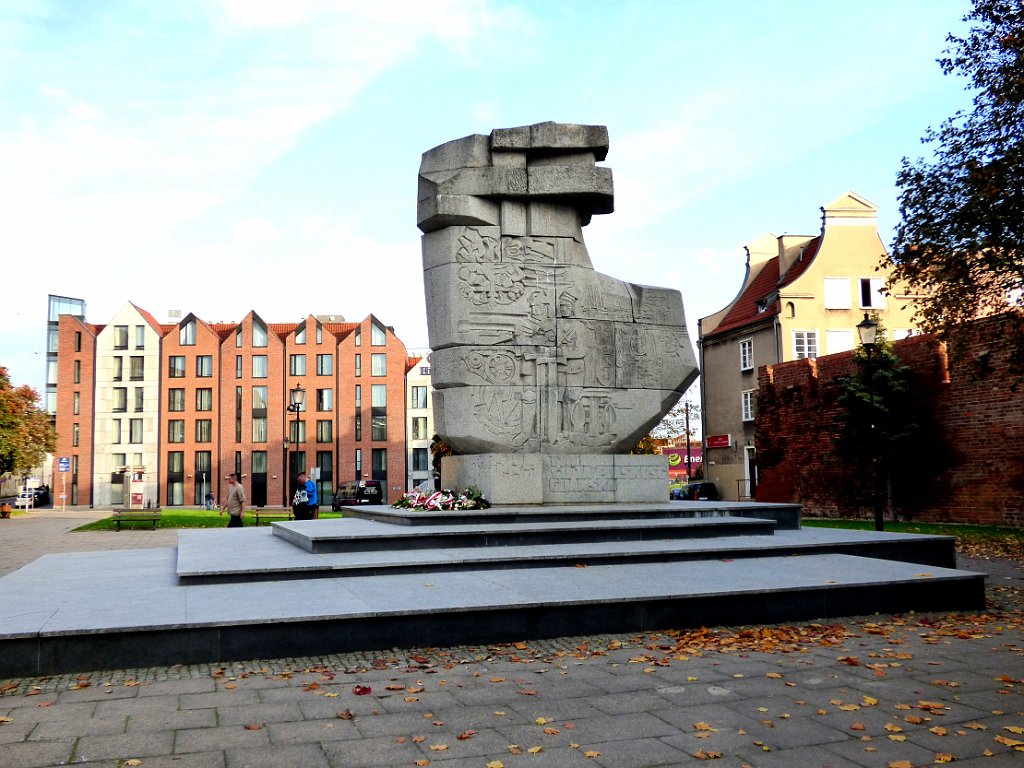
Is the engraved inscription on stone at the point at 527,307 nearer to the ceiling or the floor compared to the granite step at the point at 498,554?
nearer to the ceiling

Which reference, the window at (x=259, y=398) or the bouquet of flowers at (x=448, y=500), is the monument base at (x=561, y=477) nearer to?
the bouquet of flowers at (x=448, y=500)

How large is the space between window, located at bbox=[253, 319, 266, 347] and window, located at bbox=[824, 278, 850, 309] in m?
43.3

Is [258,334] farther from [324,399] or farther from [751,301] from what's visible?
[751,301]

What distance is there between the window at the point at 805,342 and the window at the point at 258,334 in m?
42.4

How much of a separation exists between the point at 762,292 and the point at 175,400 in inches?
1800

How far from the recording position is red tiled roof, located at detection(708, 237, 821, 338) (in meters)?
37.7

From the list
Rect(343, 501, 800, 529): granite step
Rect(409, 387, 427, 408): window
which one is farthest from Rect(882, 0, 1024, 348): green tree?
Rect(409, 387, 427, 408): window

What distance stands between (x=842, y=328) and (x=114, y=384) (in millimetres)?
53450

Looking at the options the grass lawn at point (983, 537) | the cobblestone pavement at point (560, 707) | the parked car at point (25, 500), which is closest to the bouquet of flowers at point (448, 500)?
the cobblestone pavement at point (560, 707)

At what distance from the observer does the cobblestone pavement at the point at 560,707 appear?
434cm

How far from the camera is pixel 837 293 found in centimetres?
3684

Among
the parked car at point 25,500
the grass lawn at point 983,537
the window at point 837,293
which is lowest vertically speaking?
the grass lawn at point 983,537

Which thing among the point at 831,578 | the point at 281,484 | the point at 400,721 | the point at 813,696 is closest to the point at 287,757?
the point at 400,721

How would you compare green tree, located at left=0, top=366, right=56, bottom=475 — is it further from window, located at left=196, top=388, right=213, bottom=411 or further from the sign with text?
the sign with text
